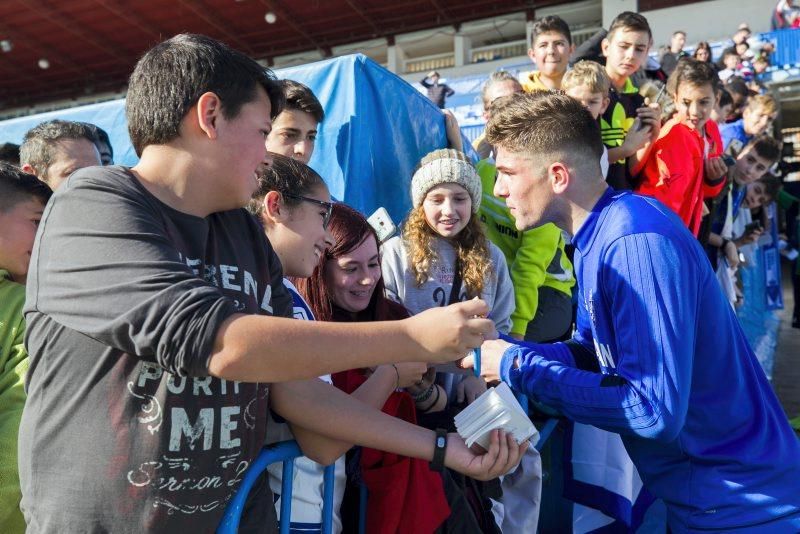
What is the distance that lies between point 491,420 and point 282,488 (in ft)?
1.87

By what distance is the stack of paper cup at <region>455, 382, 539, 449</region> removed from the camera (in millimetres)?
1687

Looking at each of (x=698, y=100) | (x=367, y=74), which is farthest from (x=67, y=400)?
(x=698, y=100)

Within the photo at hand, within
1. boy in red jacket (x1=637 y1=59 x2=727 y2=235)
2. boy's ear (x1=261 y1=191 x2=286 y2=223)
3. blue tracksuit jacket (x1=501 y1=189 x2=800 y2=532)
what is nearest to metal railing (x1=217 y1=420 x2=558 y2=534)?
blue tracksuit jacket (x1=501 y1=189 x2=800 y2=532)

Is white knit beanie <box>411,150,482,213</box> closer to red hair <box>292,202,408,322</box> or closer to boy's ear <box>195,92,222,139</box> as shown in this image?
red hair <box>292,202,408,322</box>

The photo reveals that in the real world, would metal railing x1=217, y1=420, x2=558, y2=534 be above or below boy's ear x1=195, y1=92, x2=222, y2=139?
below

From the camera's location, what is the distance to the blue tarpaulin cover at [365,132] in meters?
3.58

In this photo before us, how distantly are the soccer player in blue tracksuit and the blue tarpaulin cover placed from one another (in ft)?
5.09

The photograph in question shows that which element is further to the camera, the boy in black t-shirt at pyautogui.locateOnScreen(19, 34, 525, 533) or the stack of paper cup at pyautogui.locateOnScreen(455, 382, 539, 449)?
the stack of paper cup at pyautogui.locateOnScreen(455, 382, 539, 449)

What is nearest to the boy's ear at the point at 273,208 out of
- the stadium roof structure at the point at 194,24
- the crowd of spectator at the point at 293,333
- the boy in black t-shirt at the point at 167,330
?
the crowd of spectator at the point at 293,333

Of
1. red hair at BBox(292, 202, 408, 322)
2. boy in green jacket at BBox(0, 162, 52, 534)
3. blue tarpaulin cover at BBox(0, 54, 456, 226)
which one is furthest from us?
blue tarpaulin cover at BBox(0, 54, 456, 226)

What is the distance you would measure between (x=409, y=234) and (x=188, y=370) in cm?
236

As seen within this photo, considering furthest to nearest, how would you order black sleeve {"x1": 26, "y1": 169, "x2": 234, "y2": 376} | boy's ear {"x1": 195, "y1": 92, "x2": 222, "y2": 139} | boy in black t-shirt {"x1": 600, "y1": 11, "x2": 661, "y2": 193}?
boy in black t-shirt {"x1": 600, "y1": 11, "x2": 661, "y2": 193} → boy's ear {"x1": 195, "y1": 92, "x2": 222, "y2": 139} → black sleeve {"x1": 26, "y1": 169, "x2": 234, "y2": 376}

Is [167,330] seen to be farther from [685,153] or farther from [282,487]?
[685,153]

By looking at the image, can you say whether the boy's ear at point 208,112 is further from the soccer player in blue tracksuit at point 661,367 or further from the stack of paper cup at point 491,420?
the soccer player in blue tracksuit at point 661,367
